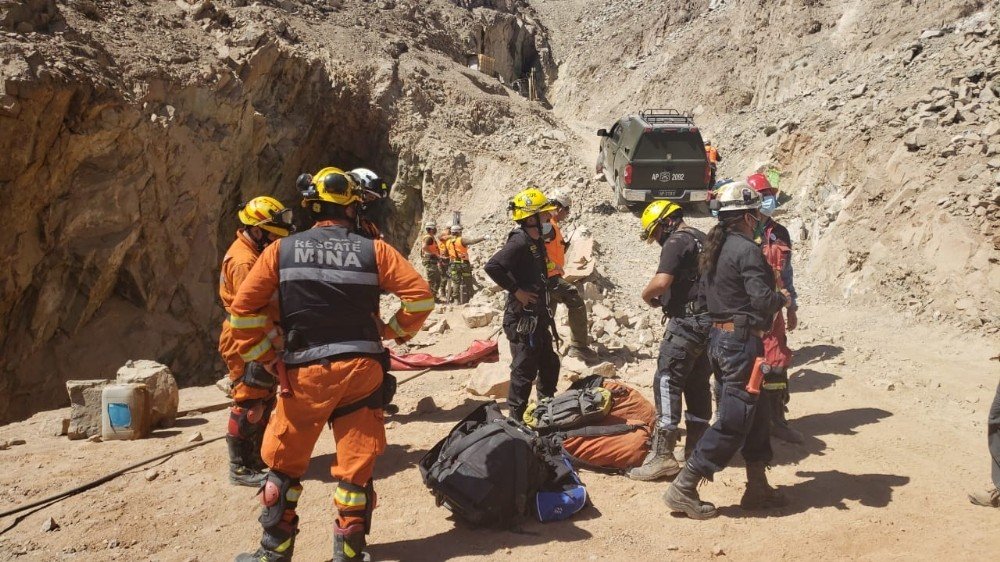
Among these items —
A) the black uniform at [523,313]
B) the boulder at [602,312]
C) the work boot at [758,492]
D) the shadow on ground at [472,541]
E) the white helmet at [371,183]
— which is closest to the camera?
the shadow on ground at [472,541]

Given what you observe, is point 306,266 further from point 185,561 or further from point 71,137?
point 71,137

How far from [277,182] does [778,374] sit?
13850 millimetres

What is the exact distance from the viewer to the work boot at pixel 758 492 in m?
4.02

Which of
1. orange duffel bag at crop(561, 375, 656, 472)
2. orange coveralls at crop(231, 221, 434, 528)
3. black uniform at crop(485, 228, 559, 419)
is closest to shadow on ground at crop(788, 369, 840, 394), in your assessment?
orange duffel bag at crop(561, 375, 656, 472)

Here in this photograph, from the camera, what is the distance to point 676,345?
15.0 ft

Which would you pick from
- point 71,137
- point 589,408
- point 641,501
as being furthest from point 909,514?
point 71,137

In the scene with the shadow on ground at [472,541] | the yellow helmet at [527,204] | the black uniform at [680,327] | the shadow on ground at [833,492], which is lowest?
the shadow on ground at [472,541]

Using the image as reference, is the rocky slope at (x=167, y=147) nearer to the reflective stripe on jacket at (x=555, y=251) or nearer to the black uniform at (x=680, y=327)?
the reflective stripe on jacket at (x=555, y=251)

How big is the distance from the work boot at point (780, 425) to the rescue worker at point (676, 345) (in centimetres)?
80

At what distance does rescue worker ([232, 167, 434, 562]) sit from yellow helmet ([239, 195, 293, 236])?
1451mm

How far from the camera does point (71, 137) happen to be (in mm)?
10539

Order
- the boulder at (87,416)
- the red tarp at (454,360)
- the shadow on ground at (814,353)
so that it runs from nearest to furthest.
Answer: the boulder at (87,416) < the shadow on ground at (814,353) < the red tarp at (454,360)

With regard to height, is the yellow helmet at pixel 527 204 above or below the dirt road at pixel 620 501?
above

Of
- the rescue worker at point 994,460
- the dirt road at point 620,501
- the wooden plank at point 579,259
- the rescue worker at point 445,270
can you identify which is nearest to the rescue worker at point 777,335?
the dirt road at point 620,501
